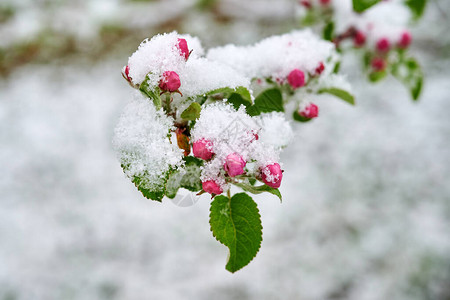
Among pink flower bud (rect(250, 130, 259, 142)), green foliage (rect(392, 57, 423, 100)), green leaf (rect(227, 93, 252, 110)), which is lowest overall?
green foliage (rect(392, 57, 423, 100))

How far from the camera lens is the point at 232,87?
0.71 m

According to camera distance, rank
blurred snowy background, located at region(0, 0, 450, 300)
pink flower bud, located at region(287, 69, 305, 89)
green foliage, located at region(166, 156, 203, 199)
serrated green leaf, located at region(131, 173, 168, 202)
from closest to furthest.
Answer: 1. serrated green leaf, located at region(131, 173, 168, 202)
2. green foliage, located at region(166, 156, 203, 199)
3. pink flower bud, located at region(287, 69, 305, 89)
4. blurred snowy background, located at region(0, 0, 450, 300)

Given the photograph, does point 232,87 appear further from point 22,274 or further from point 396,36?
point 22,274

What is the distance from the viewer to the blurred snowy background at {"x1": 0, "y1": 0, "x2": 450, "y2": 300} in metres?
2.76

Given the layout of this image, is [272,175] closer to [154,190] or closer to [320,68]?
[154,190]

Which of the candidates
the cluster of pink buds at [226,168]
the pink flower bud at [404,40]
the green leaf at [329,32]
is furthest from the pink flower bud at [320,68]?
the pink flower bud at [404,40]

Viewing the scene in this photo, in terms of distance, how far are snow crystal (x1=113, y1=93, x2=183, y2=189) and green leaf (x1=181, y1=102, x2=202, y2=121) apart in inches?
1.1

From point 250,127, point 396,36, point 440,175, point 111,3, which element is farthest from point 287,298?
point 111,3

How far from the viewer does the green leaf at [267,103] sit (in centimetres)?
80

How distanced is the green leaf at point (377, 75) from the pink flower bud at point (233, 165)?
1.18 m

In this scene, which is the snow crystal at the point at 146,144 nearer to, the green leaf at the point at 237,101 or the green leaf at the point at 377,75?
the green leaf at the point at 237,101

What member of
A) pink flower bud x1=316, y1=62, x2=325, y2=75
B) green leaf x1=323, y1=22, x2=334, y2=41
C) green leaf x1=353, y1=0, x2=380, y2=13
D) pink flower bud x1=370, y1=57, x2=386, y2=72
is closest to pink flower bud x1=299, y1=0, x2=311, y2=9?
green leaf x1=323, y1=22, x2=334, y2=41

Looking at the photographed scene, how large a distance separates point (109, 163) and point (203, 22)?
2073 mm

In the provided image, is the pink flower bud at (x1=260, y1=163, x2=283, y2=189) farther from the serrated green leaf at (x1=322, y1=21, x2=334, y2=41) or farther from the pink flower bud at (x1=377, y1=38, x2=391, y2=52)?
the pink flower bud at (x1=377, y1=38, x2=391, y2=52)
